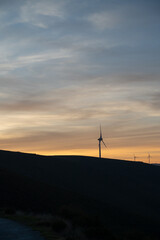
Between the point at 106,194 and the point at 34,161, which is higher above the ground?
the point at 34,161

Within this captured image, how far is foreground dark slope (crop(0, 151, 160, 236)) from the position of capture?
6072 cm

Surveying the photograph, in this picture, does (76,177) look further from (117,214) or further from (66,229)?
(66,229)

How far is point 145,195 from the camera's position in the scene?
89188 millimetres

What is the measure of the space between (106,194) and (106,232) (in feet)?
200

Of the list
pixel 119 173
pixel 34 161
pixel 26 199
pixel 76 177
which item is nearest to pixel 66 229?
pixel 26 199

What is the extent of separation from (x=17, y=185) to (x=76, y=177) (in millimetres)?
37548

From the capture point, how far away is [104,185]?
93.2 m

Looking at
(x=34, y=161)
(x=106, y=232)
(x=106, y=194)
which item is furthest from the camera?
(x=34, y=161)

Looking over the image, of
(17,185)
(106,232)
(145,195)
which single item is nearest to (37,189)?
(17,185)

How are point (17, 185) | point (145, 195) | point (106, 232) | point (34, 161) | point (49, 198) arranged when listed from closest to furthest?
point (106, 232)
point (49, 198)
point (17, 185)
point (145, 195)
point (34, 161)

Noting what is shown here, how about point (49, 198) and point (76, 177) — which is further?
point (76, 177)

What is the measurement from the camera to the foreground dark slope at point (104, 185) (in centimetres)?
6072

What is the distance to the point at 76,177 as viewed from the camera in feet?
322

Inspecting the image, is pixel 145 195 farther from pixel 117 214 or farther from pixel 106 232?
pixel 106 232
